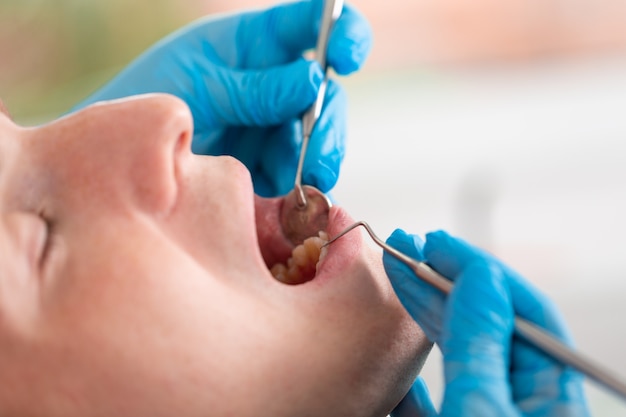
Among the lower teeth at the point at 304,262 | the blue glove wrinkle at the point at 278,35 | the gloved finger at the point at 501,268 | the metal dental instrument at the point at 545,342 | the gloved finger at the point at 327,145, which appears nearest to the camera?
the metal dental instrument at the point at 545,342

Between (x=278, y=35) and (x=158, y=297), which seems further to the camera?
(x=278, y=35)

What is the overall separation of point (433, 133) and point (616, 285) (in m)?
1.15

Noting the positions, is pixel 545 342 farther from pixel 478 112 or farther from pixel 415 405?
pixel 478 112

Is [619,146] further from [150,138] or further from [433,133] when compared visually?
[150,138]

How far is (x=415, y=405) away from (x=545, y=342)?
345 mm

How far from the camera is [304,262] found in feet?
3.24

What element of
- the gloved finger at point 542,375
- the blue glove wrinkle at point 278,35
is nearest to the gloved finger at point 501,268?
the gloved finger at point 542,375

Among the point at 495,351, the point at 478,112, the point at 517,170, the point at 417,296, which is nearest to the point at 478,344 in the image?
the point at 495,351

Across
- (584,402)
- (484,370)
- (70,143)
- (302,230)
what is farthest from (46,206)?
(584,402)

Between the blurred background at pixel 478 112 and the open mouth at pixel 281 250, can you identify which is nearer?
the open mouth at pixel 281 250

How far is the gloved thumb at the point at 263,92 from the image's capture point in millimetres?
1253

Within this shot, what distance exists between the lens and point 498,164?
319 centimetres

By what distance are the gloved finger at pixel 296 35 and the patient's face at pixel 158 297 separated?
0.49 meters

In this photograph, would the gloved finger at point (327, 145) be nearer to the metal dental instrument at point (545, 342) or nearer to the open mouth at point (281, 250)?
the open mouth at point (281, 250)
